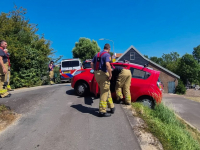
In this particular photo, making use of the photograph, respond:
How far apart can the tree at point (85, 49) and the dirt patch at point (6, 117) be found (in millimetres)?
45051

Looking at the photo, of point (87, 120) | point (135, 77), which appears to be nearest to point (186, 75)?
point (135, 77)

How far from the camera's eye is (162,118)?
5.00 metres

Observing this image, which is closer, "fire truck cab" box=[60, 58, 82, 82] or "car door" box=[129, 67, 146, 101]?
"car door" box=[129, 67, 146, 101]

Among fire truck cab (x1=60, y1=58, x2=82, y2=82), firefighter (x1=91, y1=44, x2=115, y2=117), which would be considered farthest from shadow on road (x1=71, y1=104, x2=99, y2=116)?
fire truck cab (x1=60, y1=58, x2=82, y2=82)

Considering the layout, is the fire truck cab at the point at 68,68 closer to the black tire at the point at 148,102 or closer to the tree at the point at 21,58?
the tree at the point at 21,58

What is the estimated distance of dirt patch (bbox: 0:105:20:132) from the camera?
12.8ft

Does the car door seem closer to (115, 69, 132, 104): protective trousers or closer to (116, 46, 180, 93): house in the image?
(115, 69, 132, 104): protective trousers

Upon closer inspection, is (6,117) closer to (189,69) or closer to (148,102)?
(148,102)

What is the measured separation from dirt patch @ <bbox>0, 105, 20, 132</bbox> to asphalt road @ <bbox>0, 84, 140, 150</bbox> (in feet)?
0.49

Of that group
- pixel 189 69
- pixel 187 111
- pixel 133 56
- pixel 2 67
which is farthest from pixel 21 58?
pixel 189 69

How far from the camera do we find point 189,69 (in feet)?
133

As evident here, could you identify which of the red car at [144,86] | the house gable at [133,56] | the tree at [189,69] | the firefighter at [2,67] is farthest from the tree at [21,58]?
the tree at [189,69]

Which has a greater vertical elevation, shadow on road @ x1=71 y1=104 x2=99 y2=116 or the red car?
the red car

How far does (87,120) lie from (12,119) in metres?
1.81
